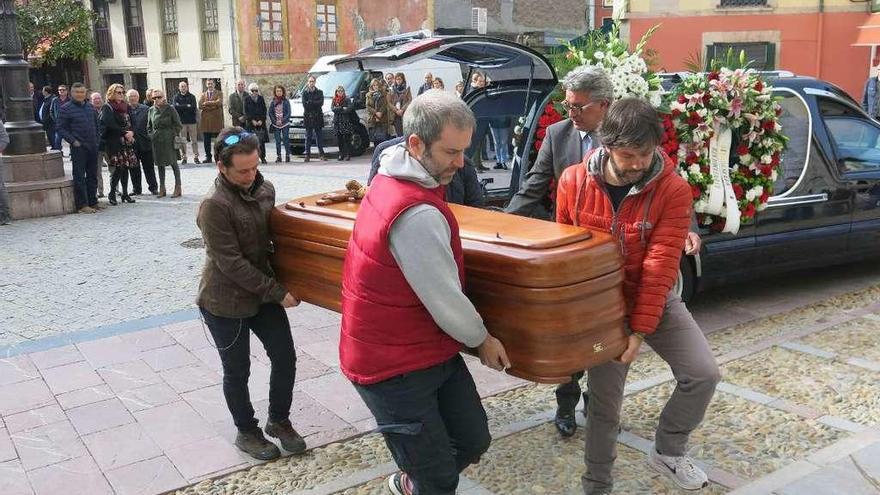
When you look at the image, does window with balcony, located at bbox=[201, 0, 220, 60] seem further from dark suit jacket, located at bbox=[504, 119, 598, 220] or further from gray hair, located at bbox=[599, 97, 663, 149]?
gray hair, located at bbox=[599, 97, 663, 149]

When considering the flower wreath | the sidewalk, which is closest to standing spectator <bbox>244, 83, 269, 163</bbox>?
the sidewalk

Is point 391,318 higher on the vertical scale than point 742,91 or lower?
lower

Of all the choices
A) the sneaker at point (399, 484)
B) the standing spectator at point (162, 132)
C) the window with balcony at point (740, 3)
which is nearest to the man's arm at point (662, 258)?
the sneaker at point (399, 484)

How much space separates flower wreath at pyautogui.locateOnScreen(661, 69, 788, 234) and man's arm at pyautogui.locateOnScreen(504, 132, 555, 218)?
144 centimetres

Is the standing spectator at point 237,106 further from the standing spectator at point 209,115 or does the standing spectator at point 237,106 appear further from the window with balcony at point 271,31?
the window with balcony at point 271,31

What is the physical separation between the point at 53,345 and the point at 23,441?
1.60 metres

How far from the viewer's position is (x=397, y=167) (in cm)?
267

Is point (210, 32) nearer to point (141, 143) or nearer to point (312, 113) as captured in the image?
point (312, 113)

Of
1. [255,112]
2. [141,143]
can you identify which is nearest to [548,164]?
[141,143]

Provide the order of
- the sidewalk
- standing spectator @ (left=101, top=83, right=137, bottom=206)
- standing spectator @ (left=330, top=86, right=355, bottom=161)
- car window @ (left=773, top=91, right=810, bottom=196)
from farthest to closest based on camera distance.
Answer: standing spectator @ (left=330, top=86, right=355, bottom=161) → standing spectator @ (left=101, top=83, right=137, bottom=206) → car window @ (left=773, top=91, right=810, bottom=196) → the sidewalk

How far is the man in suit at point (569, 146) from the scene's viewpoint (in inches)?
155

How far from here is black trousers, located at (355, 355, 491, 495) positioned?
2.81 meters

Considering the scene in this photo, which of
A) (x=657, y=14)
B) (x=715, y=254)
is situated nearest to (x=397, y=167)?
(x=715, y=254)

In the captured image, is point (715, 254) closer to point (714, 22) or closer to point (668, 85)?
point (668, 85)
